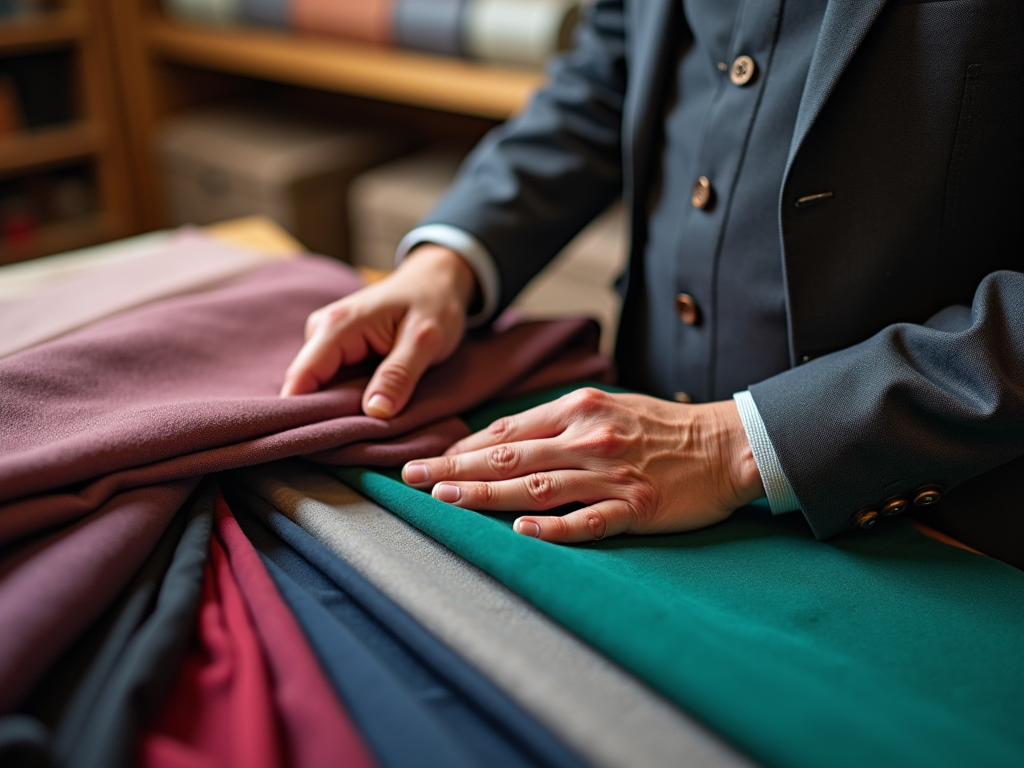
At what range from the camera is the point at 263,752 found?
446 mm

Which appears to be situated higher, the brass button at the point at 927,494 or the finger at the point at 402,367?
the finger at the point at 402,367

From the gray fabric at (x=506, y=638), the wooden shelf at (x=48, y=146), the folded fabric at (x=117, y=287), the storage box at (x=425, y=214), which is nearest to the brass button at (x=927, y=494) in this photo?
the gray fabric at (x=506, y=638)

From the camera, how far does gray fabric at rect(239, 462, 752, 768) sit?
456mm

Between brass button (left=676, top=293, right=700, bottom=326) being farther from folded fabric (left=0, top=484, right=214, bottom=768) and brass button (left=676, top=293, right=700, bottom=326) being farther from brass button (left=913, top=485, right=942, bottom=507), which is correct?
folded fabric (left=0, top=484, right=214, bottom=768)

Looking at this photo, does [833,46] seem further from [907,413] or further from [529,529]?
[529,529]

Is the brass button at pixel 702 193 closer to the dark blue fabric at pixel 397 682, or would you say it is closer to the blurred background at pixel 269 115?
the dark blue fabric at pixel 397 682

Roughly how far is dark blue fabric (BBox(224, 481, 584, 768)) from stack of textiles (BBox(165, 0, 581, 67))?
1694mm

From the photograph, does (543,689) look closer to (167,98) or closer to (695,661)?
(695,661)

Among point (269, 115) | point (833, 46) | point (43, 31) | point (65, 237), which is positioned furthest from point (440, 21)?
point (833, 46)

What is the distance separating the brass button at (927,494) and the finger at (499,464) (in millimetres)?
276

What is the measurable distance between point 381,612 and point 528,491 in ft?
0.54

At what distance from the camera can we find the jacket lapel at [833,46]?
0.70 metres

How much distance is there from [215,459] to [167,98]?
8.88 feet

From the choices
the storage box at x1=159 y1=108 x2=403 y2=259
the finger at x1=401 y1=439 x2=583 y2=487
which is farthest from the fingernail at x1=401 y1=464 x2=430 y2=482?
the storage box at x1=159 y1=108 x2=403 y2=259
